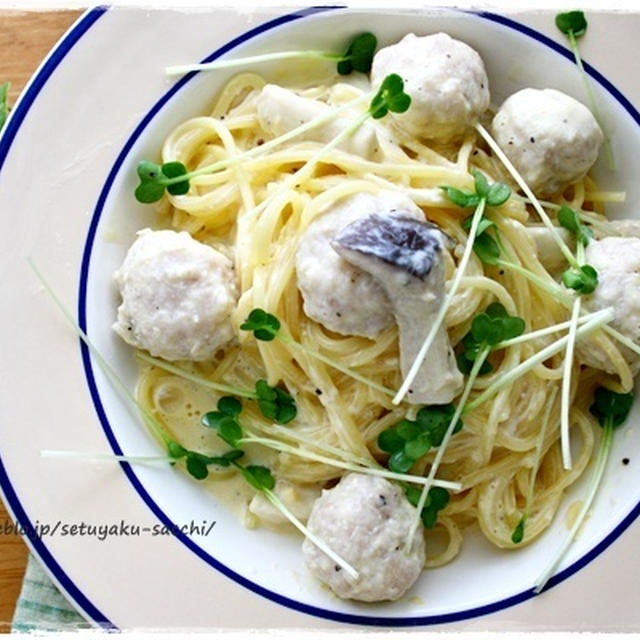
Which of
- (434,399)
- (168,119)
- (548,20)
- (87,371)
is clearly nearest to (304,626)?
(434,399)

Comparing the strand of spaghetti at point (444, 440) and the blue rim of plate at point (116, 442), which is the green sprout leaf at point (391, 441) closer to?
the strand of spaghetti at point (444, 440)

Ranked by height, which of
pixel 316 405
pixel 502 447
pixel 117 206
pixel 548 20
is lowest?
pixel 502 447

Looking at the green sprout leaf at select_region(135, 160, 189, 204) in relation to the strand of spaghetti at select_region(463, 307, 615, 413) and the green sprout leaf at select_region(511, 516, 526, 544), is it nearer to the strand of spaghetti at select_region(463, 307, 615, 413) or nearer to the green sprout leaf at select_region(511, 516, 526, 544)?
the strand of spaghetti at select_region(463, 307, 615, 413)

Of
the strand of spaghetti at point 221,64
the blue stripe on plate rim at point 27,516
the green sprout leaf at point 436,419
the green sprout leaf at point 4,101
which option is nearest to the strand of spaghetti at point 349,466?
Result: the green sprout leaf at point 436,419

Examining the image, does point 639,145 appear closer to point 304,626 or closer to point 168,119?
point 168,119

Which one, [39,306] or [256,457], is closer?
[39,306]
